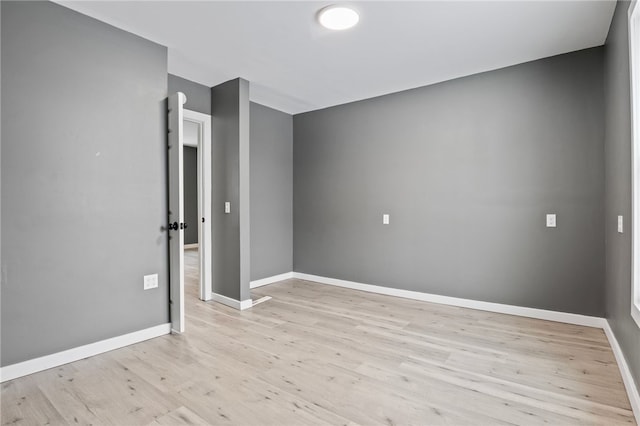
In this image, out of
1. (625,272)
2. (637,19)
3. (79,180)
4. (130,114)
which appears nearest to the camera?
(637,19)

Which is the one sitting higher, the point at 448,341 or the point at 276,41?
the point at 276,41

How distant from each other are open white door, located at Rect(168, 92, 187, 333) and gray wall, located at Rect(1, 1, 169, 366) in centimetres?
7

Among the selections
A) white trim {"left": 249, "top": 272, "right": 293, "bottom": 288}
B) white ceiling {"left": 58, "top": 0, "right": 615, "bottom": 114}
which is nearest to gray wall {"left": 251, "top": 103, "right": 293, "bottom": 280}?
white trim {"left": 249, "top": 272, "right": 293, "bottom": 288}

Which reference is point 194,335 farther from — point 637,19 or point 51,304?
point 637,19

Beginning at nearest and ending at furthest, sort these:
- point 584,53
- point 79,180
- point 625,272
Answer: point 625,272, point 79,180, point 584,53

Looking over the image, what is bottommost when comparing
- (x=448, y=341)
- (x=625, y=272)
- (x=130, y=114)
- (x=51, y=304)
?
(x=448, y=341)

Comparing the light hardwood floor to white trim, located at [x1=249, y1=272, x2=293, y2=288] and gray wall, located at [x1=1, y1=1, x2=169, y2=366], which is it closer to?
gray wall, located at [x1=1, y1=1, x2=169, y2=366]

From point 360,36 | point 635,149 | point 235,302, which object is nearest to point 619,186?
point 635,149

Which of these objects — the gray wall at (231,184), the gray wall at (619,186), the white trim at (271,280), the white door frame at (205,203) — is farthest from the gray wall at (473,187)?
the white door frame at (205,203)

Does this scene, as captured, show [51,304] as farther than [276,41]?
No

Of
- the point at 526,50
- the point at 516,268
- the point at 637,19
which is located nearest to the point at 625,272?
the point at 516,268

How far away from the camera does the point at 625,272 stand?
7.02 feet

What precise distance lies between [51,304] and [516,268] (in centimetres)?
406

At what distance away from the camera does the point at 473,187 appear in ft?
12.0
